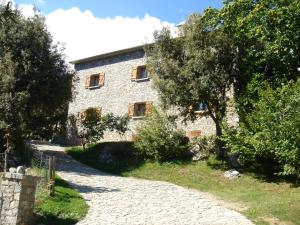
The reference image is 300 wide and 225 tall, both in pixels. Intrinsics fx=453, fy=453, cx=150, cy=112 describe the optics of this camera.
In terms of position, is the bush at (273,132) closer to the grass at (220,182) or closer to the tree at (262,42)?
the grass at (220,182)

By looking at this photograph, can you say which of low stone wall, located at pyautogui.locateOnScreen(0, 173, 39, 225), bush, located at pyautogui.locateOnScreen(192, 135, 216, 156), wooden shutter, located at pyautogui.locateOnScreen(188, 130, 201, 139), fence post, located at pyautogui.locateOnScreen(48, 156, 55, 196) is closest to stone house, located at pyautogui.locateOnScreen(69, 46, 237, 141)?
wooden shutter, located at pyautogui.locateOnScreen(188, 130, 201, 139)

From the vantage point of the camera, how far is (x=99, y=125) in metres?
27.2

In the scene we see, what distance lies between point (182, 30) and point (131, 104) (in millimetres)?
8750

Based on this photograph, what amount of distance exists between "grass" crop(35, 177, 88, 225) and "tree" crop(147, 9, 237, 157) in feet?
25.0

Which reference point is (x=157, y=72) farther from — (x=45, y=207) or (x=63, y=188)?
(x=45, y=207)

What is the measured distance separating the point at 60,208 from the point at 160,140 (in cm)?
909

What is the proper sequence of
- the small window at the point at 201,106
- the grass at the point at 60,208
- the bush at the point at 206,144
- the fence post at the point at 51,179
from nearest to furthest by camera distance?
the grass at the point at 60,208 < the fence post at the point at 51,179 < the small window at the point at 201,106 < the bush at the point at 206,144

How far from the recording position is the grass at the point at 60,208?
12969 millimetres

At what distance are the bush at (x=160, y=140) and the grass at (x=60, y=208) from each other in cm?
737

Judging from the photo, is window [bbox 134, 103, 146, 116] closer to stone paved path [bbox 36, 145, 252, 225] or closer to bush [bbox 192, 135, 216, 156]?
bush [bbox 192, 135, 216, 156]

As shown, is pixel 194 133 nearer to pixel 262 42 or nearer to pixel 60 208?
pixel 262 42

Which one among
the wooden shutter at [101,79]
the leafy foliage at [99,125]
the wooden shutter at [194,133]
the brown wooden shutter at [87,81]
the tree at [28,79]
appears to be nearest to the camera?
the tree at [28,79]

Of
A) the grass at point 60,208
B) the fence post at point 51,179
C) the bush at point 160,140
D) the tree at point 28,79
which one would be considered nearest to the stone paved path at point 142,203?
the grass at point 60,208

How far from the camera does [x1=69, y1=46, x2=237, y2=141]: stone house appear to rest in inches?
1133
